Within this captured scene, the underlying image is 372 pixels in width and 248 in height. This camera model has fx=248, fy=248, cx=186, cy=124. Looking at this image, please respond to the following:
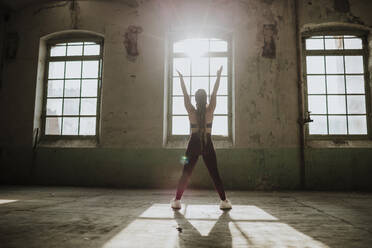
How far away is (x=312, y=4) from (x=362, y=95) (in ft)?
7.07

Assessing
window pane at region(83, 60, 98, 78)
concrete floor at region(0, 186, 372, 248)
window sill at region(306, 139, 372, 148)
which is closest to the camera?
concrete floor at region(0, 186, 372, 248)

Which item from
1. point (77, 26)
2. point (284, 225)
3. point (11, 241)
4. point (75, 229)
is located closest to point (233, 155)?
point (284, 225)

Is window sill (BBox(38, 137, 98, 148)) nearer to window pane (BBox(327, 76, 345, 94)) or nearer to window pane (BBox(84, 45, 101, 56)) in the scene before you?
window pane (BBox(84, 45, 101, 56))

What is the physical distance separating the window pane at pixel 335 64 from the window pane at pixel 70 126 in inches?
219

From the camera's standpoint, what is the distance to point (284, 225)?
2174mm

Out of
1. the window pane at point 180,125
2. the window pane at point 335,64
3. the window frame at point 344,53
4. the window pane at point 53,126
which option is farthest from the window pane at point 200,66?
the window pane at point 53,126

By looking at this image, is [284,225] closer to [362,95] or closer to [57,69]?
[362,95]

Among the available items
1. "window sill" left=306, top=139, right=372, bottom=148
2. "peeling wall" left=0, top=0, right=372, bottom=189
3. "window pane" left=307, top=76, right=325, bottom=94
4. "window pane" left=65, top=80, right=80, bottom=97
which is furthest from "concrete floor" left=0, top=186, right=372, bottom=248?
"window pane" left=65, top=80, right=80, bottom=97

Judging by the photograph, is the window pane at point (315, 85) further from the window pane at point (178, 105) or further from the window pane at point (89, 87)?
the window pane at point (89, 87)

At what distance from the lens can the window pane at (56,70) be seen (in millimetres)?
5715

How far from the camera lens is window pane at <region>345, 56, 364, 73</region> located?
5219mm

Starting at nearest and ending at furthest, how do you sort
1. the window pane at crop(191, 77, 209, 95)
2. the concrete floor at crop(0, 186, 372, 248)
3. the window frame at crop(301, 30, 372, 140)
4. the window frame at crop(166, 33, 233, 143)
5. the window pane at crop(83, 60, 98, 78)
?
the concrete floor at crop(0, 186, 372, 248) < the window frame at crop(301, 30, 372, 140) < the window frame at crop(166, 33, 233, 143) < the window pane at crop(191, 77, 209, 95) < the window pane at crop(83, 60, 98, 78)

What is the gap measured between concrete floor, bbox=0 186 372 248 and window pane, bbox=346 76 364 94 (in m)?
2.93

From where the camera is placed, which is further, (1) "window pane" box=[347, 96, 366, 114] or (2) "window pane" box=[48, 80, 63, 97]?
(2) "window pane" box=[48, 80, 63, 97]
